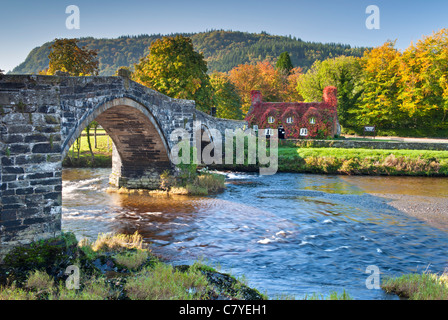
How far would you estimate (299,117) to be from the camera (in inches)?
1735

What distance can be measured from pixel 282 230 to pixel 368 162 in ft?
55.6

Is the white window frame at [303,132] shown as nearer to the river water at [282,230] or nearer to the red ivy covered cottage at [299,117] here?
the red ivy covered cottage at [299,117]

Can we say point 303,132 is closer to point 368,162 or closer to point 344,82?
point 368,162

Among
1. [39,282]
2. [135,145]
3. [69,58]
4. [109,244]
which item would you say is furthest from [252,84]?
[39,282]

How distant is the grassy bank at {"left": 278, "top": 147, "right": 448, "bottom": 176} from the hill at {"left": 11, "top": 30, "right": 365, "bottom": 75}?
111 meters

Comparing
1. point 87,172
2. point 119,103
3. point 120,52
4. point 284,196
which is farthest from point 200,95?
point 120,52

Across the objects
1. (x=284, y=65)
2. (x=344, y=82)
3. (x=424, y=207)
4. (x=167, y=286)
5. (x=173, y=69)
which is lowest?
(x=424, y=207)

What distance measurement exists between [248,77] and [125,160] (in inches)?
1643

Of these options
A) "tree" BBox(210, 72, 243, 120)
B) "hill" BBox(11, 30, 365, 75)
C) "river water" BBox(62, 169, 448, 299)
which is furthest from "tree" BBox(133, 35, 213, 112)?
"hill" BBox(11, 30, 365, 75)

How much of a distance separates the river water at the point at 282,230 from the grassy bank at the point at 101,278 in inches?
54.7

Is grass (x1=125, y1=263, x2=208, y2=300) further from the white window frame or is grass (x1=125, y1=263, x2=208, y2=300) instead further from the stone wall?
the white window frame

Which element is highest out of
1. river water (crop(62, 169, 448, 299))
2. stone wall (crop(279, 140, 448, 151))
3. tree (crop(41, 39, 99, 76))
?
tree (crop(41, 39, 99, 76))

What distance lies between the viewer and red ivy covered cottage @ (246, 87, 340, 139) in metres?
43.3

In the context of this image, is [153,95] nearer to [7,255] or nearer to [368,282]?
[7,255]
